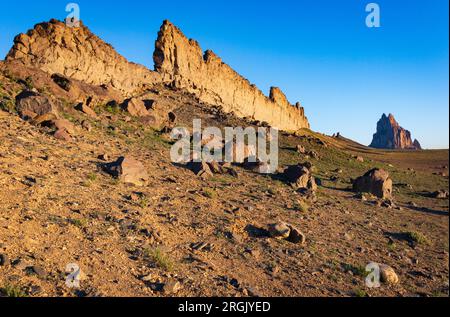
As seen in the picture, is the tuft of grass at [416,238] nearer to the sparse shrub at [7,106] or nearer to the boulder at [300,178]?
the boulder at [300,178]

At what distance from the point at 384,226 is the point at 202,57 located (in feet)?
147

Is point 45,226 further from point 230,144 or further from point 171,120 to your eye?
point 171,120

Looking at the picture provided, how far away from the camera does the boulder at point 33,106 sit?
57.2 ft

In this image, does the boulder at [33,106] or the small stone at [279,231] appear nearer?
the small stone at [279,231]

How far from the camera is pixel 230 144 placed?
71.7ft

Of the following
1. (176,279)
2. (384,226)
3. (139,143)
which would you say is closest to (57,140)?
(139,143)

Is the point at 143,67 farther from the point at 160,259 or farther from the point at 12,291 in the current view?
the point at 12,291

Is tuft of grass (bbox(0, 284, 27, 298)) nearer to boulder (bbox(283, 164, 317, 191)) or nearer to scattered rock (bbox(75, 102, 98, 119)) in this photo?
boulder (bbox(283, 164, 317, 191))

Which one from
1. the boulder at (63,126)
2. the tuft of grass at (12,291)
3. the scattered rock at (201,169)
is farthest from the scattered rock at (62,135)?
the tuft of grass at (12,291)

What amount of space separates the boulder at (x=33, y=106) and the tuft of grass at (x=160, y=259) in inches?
506

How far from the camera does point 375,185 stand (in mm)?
19359

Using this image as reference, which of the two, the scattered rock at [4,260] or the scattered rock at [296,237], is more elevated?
the scattered rock at [4,260]

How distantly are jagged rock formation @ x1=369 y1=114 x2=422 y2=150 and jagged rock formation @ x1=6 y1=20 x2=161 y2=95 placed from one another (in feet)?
554

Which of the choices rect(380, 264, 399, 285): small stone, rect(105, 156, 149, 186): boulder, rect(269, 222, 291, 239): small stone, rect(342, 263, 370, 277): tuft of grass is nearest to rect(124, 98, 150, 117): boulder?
rect(105, 156, 149, 186): boulder
